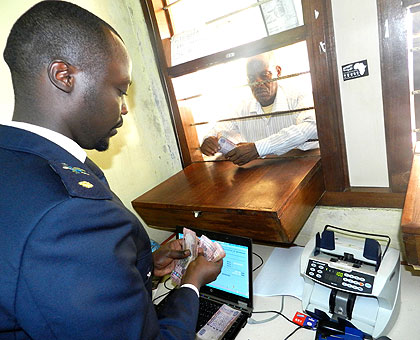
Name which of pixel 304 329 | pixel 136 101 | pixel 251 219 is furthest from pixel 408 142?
pixel 136 101

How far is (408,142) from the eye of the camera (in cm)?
112

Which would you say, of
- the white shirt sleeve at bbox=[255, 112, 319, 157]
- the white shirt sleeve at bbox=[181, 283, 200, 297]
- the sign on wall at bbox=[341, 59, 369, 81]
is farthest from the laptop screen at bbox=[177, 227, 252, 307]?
the sign on wall at bbox=[341, 59, 369, 81]

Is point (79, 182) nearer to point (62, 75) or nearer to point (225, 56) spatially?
point (62, 75)

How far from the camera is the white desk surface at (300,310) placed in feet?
3.07

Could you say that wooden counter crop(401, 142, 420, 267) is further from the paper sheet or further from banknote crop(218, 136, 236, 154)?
banknote crop(218, 136, 236, 154)

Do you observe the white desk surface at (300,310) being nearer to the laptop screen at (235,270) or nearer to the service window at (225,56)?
the laptop screen at (235,270)

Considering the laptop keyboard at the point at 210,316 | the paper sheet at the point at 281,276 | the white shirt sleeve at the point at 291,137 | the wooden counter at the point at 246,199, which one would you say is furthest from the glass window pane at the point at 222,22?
the laptop keyboard at the point at 210,316

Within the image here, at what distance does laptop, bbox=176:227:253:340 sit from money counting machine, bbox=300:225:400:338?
0.21 m

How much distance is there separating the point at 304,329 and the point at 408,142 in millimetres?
797

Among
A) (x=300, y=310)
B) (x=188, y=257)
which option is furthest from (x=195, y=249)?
(x=300, y=310)

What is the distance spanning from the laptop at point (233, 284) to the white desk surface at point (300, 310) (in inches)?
2.2

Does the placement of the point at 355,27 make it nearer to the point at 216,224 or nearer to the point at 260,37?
the point at 260,37

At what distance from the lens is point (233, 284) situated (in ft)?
3.95

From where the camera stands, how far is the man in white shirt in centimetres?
135
